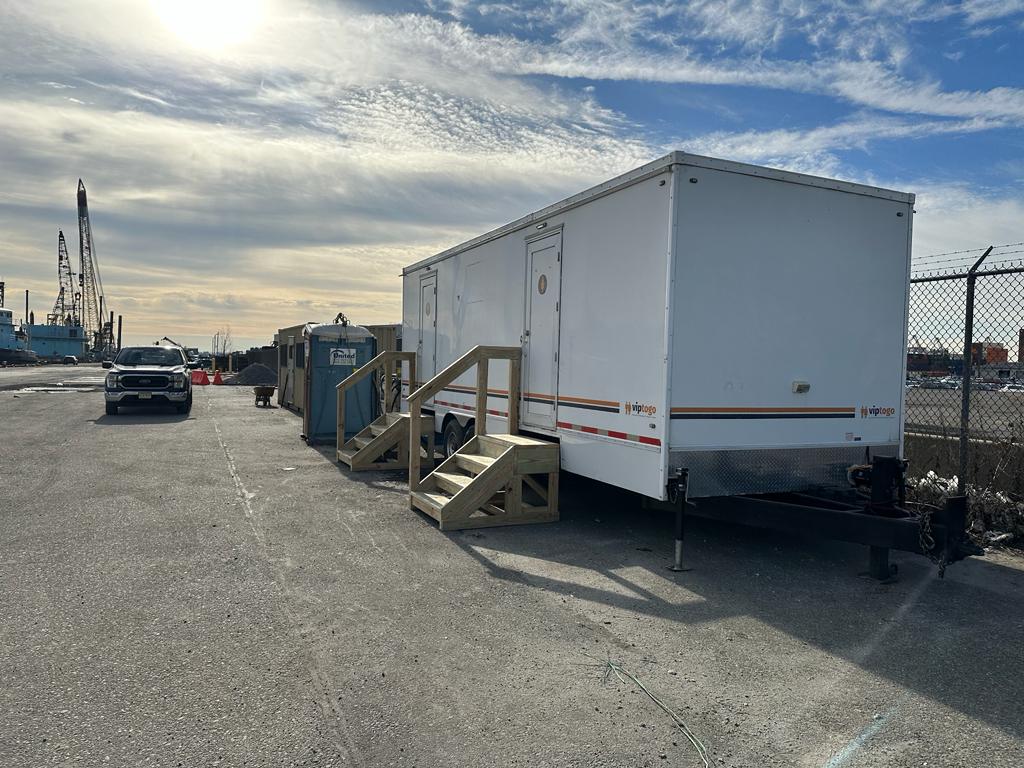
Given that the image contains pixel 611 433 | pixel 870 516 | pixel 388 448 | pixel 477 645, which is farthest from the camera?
pixel 388 448

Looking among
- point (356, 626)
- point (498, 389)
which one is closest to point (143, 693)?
point (356, 626)

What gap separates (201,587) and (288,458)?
654cm

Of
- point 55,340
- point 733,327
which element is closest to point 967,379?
point 733,327

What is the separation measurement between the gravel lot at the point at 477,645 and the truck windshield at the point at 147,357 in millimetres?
11998

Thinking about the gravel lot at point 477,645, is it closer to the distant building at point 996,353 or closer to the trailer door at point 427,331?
the distant building at point 996,353

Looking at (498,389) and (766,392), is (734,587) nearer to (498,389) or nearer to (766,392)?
(766,392)

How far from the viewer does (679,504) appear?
571 cm

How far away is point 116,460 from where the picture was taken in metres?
10.9

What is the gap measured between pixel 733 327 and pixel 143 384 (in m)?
15.7

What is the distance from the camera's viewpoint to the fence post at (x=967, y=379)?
693 centimetres

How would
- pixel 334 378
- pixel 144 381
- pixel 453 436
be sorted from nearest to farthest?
pixel 453 436, pixel 334 378, pixel 144 381

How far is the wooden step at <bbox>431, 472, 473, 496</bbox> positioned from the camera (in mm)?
7404

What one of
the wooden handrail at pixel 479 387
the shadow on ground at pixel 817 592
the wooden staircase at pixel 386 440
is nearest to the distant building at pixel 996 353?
the shadow on ground at pixel 817 592

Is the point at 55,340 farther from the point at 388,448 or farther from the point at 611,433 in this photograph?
the point at 611,433
